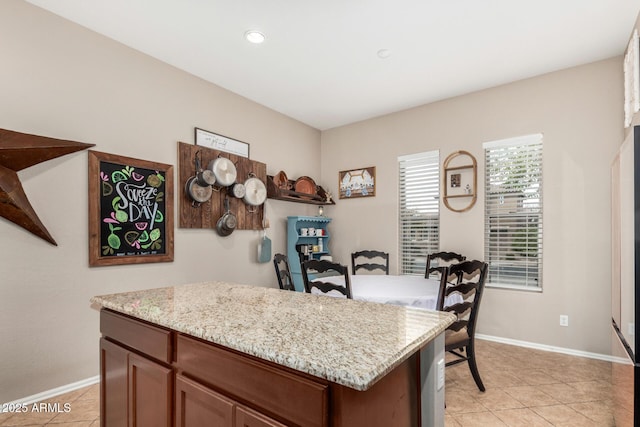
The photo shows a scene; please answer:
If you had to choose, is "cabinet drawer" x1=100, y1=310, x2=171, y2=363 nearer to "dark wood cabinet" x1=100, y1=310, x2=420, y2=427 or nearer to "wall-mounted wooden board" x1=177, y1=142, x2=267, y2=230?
"dark wood cabinet" x1=100, y1=310, x2=420, y2=427

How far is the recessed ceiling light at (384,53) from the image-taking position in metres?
3.09

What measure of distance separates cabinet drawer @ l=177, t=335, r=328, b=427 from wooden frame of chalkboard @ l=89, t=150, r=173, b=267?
203cm

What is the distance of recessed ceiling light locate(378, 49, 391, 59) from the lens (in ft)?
10.1

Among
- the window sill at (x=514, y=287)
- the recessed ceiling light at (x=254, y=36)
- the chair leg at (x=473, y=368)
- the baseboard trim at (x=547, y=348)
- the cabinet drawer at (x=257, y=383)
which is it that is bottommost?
the baseboard trim at (x=547, y=348)

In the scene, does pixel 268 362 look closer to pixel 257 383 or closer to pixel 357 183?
pixel 257 383

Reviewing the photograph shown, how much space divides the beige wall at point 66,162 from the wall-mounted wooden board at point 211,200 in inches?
5.2

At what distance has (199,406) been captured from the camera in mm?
1168

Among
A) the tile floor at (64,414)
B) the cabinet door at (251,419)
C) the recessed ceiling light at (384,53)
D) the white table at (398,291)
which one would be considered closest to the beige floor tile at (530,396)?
the white table at (398,291)

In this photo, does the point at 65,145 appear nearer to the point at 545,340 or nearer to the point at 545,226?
the point at 545,226

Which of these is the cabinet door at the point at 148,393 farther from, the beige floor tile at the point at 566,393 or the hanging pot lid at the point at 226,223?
the beige floor tile at the point at 566,393

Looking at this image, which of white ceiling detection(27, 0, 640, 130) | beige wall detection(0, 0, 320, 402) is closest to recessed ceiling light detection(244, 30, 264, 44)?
white ceiling detection(27, 0, 640, 130)

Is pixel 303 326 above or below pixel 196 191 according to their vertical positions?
below

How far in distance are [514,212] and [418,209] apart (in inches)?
44.3

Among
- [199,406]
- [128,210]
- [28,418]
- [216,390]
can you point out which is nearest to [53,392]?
[28,418]
